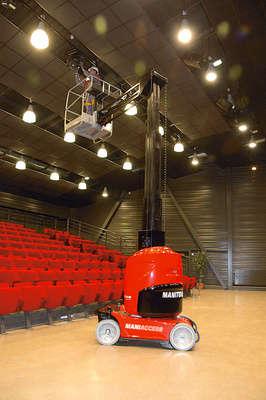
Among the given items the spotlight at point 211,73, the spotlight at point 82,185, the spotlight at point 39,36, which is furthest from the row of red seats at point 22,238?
the spotlight at point 211,73

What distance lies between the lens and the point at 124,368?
3.36 metres

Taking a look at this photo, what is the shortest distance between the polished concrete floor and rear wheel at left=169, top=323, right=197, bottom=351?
0.11 meters

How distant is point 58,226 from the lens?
695 inches

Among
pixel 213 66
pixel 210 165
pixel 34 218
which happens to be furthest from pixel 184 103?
pixel 34 218

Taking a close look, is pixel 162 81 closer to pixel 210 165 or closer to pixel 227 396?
pixel 227 396

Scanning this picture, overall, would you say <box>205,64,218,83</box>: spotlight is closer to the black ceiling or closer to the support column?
the black ceiling

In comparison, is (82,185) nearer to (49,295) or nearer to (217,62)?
(217,62)

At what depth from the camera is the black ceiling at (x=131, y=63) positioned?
6539 millimetres

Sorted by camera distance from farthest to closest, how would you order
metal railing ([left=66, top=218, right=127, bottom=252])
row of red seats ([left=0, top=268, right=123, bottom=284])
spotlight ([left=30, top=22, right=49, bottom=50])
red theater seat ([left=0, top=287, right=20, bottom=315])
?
metal railing ([left=66, top=218, right=127, bottom=252])
row of red seats ([left=0, top=268, right=123, bottom=284])
spotlight ([left=30, top=22, right=49, bottom=50])
red theater seat ([left=0, top=287, right=20, bottom=315])

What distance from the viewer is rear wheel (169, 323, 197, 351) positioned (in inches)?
163

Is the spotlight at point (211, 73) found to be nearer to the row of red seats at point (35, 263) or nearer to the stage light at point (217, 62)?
the stage light at point (217, 62)

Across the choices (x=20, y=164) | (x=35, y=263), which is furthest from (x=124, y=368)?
(x=20, y=164)

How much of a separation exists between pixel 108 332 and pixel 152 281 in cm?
84

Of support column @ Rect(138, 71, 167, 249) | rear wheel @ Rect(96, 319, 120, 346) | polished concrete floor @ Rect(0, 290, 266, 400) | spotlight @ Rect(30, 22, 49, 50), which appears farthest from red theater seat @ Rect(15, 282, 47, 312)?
spotlight @ Rect(30, 22, 49, 50)
